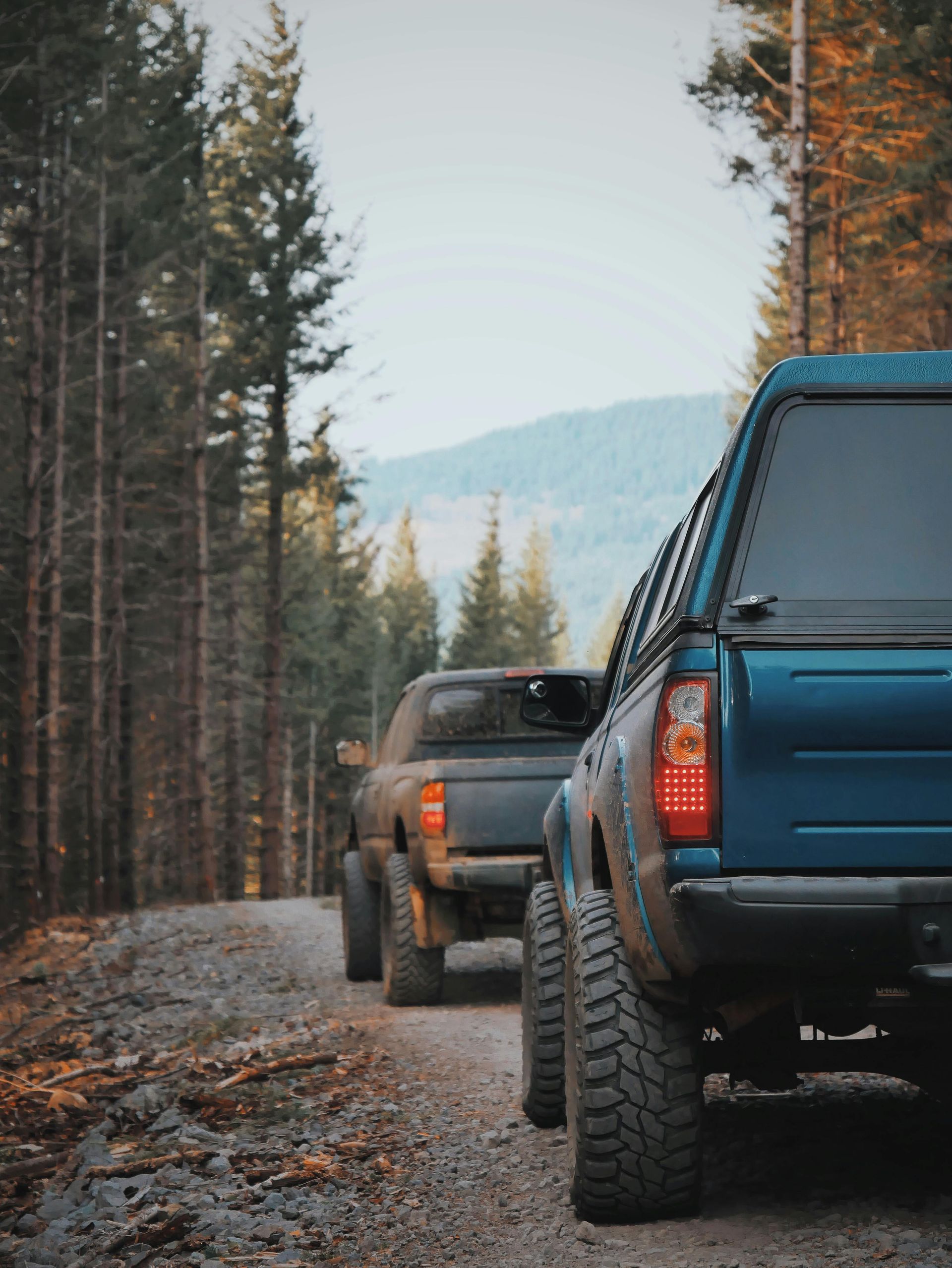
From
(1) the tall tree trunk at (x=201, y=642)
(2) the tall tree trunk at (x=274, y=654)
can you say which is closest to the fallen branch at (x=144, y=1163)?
(1) the tall tree trunk at (x=201, y=642)

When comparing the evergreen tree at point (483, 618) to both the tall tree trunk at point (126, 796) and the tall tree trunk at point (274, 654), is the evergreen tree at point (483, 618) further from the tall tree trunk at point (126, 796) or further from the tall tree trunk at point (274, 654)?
the tall tree trunk at point (274, 654)

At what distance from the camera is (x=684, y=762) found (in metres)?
3.63

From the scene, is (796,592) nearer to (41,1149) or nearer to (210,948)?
(41,1149)

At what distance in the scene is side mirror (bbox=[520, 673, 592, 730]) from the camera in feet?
19.4

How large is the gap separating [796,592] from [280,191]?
3166 centimetres

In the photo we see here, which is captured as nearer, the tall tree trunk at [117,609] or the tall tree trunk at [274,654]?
the tall tree trunk at [117,609]

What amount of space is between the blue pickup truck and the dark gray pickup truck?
436 cm

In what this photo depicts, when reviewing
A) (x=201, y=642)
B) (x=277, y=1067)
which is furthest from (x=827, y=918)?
(x=201, y=642)

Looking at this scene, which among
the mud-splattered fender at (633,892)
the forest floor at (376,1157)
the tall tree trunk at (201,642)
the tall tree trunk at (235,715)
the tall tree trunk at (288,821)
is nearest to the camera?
the mud-splattered fender at (633,892)

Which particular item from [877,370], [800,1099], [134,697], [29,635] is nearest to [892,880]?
[877,370]

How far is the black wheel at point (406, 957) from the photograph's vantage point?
9.95 metres

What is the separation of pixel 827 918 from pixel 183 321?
104ft

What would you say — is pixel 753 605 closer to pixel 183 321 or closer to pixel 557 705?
pixel 557 705

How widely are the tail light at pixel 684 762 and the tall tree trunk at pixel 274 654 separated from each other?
2758 cm
